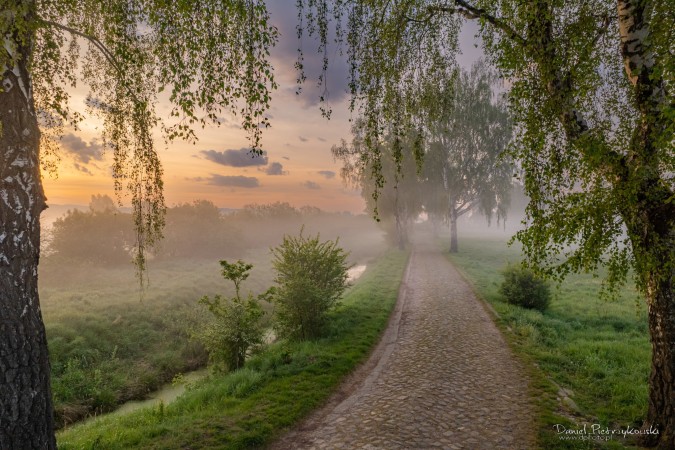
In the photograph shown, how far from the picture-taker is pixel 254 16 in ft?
15.0

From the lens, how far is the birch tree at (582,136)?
5.02 meters

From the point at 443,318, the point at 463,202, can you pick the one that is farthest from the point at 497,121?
the point at 443,318

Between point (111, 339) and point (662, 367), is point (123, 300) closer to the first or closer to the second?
point (111, 339)

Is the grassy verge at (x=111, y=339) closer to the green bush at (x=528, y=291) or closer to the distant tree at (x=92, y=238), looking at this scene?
the distant tree at (x=92, y=238)

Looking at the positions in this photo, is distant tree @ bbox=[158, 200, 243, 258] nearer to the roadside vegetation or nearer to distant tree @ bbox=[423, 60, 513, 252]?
the roadside vegetation

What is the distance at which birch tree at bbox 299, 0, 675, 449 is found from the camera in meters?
5.02

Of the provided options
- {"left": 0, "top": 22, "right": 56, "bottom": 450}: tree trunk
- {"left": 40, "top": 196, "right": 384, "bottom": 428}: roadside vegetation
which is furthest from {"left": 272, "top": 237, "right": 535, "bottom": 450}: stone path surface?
{"left": 40, "top": 196, "right": 384, "bottom": 428}: roadside vegetation

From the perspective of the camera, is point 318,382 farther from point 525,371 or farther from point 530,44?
point 530,44

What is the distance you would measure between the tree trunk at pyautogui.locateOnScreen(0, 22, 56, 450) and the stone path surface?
3817 mm

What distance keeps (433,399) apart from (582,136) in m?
5.80

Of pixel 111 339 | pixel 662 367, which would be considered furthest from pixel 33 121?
pixel 111 339

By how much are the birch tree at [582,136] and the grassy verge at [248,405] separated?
5720 mm

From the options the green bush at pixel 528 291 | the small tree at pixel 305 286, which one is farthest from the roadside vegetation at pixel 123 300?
the green bush at pixel 528 291

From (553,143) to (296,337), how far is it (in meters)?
9.70
